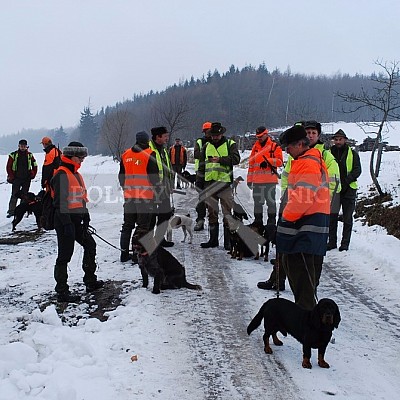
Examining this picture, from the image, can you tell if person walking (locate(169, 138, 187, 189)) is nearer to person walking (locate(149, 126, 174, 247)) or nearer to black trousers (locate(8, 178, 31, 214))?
black trousers (locate(8, 178, 31, 214))

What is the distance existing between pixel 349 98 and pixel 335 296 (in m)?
8.40

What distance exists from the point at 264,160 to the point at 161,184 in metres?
1.88

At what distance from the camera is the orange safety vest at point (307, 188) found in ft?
13.2

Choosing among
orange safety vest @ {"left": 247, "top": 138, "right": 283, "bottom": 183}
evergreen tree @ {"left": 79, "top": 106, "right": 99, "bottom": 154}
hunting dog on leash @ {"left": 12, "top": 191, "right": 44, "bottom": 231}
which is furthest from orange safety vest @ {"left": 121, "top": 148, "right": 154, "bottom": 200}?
evergreen tree @ {"left": 79, "top": 106, "right": 99, "bottom": 154}

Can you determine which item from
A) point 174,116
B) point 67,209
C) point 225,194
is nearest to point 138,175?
point 67,209

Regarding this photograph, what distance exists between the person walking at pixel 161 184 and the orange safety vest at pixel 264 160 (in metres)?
1.50

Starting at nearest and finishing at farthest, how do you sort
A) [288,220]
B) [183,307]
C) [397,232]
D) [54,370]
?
1. [54,370]
2. [288,220]
3. [183,307]
4. [397,232]

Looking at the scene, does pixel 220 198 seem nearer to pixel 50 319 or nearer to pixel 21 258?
pixel 21 258

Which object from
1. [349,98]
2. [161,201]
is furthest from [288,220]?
[349,98]

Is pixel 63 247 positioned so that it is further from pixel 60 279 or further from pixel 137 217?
pixel 137 217

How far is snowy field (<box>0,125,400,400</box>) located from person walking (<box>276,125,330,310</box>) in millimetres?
757

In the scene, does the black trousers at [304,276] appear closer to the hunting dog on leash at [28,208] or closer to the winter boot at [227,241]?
the winter boot at [227,241]

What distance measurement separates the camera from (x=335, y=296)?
5.57 meters

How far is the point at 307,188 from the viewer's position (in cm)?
404
